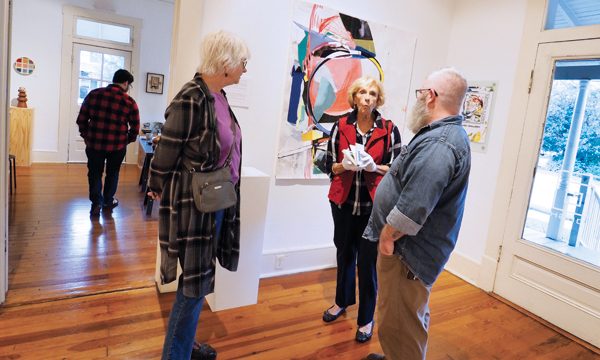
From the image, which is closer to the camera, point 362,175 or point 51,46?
point 362,175

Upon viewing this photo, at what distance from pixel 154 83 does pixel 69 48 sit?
4.69 ft

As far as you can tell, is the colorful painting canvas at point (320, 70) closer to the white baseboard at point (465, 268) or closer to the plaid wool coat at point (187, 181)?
the plaid wool coat at point (187, 181)

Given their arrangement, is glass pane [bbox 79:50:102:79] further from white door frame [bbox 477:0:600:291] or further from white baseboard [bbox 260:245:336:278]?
white door frame [bbox 477:0:600:291]

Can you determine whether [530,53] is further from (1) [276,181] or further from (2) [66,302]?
(2) [66,302]

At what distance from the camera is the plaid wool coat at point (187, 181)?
59.3 inches

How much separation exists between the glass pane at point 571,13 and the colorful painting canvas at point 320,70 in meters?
1.09

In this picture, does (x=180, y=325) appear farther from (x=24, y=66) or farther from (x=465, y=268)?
(x=24, y=66)

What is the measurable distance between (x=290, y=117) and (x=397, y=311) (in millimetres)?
Answer: 1695

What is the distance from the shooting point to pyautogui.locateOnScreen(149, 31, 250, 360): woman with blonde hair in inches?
59.7

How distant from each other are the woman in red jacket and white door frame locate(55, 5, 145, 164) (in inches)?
236

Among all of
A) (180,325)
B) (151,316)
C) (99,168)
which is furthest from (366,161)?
(99,168)

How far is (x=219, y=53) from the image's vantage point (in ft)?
5.13

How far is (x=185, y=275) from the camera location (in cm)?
158

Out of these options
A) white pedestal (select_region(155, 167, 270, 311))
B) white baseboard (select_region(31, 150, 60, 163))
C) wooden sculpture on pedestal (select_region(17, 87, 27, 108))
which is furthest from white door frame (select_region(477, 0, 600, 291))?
white baseboard (select_region(31, 150, 60, 163))
